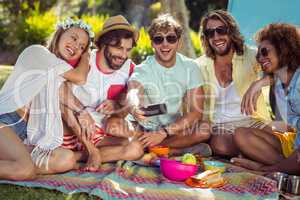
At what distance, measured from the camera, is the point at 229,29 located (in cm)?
384

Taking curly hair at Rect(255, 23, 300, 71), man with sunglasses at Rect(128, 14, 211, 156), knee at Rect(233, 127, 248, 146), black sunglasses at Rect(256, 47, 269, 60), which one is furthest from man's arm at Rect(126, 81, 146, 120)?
curly hair at Rect(255, 23, 300, 71)

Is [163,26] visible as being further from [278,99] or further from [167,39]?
[278,99]

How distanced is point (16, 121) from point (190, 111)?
1374mm

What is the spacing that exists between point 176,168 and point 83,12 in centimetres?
1641

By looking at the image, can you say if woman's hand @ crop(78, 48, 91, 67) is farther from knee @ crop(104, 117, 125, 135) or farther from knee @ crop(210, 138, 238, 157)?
knee @ crop(210, 138, 238, 157)

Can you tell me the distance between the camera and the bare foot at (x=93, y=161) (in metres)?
3.28

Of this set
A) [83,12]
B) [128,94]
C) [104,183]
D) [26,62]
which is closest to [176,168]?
[104,183]

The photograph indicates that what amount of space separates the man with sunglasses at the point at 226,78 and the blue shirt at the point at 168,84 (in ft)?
0.54

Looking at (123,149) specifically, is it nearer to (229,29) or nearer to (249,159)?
(249,159)

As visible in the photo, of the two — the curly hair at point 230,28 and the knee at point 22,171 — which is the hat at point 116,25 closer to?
the curly hair at point 230,28

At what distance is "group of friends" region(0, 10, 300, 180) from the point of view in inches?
126

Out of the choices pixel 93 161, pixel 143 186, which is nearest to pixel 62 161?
pixel 93 161

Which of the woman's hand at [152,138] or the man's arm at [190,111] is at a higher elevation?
the man's arm at [190,111]

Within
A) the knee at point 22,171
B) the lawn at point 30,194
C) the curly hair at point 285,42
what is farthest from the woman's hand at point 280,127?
the knee at point 22,171
